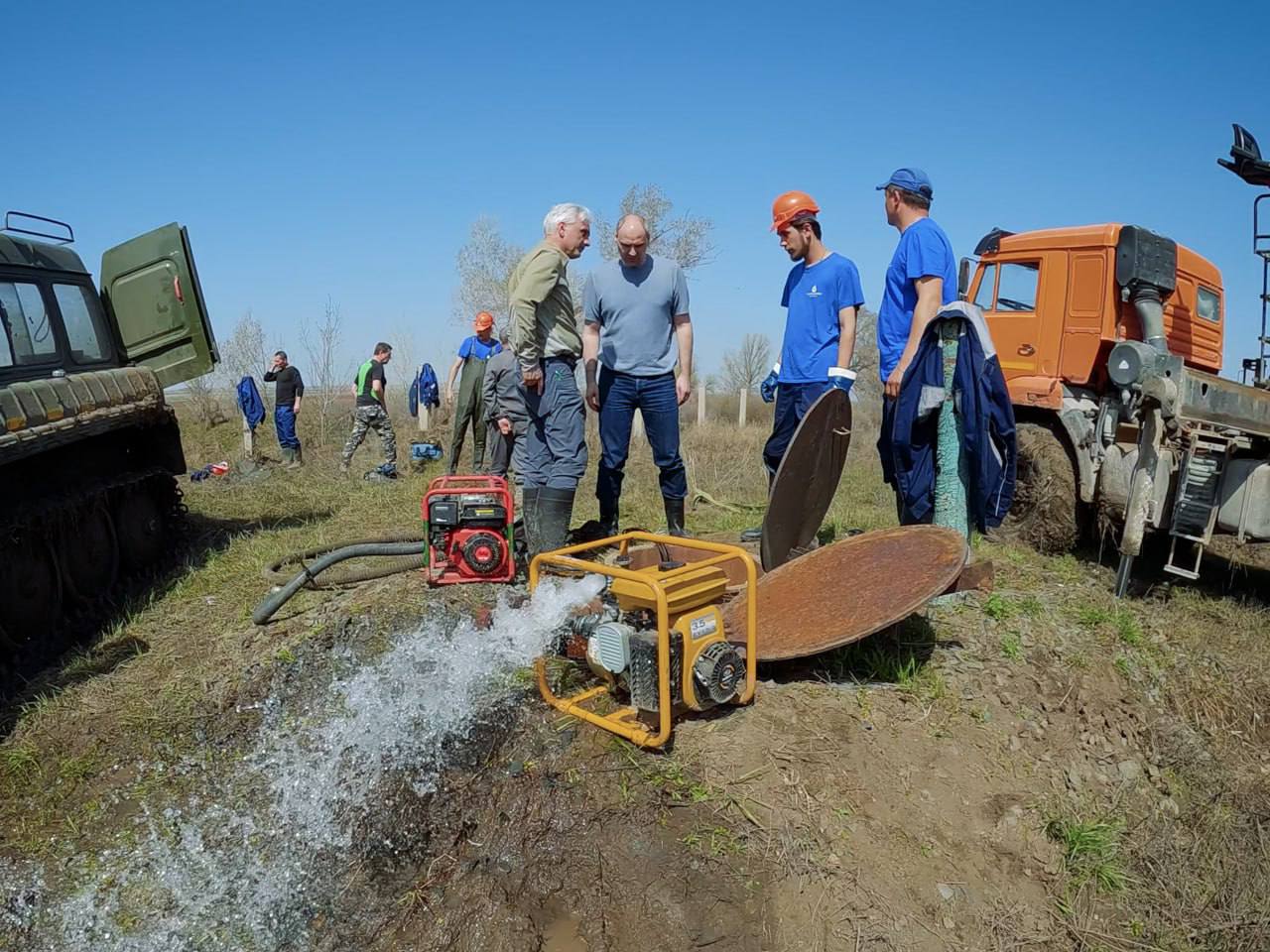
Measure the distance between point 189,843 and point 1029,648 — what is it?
366 cm

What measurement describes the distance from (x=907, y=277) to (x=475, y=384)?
18.8 feet

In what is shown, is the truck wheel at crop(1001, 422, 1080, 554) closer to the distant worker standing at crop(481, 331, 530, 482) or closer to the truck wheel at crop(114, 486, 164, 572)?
the distant worker standing at crop(481, 331, 530, 482)

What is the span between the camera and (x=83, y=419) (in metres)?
5.58

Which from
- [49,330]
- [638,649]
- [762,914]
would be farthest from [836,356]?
[49,330]

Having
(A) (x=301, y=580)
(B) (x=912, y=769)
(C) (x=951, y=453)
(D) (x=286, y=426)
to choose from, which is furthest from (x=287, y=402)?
(B) (x=912, y=769)

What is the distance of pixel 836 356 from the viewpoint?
5.01 metres

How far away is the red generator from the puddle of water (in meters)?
0.62

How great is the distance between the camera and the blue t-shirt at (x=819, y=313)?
4938mm

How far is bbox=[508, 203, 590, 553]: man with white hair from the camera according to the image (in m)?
4.61

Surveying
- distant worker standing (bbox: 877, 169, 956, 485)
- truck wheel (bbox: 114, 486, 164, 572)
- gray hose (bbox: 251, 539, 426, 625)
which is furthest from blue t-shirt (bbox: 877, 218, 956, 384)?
truck wheel (bbox: 114, 486, 164, 572)

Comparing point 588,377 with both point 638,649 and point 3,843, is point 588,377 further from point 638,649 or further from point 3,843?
point 3,843

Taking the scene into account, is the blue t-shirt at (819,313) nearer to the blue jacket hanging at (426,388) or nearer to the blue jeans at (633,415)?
the blue jeans at (633,415)

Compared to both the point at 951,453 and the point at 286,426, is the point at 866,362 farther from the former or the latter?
the point at 951,453

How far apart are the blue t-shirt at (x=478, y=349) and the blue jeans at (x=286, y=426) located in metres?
4.88
